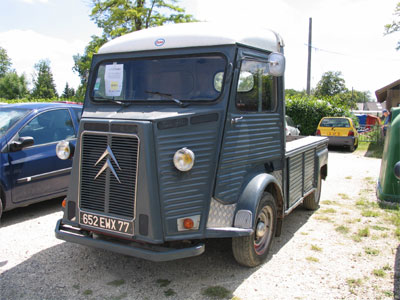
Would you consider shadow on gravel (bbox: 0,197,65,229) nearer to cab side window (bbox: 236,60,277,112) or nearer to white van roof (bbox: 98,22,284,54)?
white van roof (bbox: 98,22,284,54)

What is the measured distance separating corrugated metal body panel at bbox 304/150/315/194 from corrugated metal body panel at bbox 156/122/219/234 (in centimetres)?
251

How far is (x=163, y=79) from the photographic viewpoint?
387cm

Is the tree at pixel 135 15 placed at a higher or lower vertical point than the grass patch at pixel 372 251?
higher

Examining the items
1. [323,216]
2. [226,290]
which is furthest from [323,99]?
[226,290]

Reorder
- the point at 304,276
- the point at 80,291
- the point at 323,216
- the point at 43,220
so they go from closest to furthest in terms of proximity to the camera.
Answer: the point at 80,291, the point at 304,276, the point at 43,220, the point at 323,216

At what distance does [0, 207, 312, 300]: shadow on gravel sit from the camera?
347 cm

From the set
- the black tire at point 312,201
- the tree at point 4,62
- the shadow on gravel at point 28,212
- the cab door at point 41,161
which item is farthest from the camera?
the tree at point 4,62

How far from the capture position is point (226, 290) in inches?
139

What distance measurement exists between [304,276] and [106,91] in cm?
293

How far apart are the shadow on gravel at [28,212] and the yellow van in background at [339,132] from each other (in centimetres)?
1269

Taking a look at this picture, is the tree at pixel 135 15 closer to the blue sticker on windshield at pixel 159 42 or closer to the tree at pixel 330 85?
the blue sticker on windshield at pixel 159 42

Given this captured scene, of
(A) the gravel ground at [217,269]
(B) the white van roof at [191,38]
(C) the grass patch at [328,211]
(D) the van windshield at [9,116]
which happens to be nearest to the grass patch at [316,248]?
(A) the gravel ground at [217,269]

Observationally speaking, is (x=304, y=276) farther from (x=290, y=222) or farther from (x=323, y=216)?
(x=323, y=216)

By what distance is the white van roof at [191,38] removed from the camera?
371 cm
